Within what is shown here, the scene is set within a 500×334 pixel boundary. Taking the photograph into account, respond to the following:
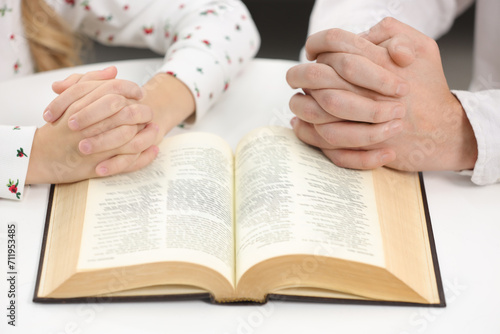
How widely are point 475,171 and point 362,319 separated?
0.27 metres

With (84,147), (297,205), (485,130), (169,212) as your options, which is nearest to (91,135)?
(84,147)

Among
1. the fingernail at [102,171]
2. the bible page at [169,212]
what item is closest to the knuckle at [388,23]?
the bible page at [169,212]

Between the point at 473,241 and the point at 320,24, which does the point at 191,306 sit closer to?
the point at 473,241

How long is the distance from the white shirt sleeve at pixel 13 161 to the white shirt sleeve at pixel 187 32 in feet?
0.77

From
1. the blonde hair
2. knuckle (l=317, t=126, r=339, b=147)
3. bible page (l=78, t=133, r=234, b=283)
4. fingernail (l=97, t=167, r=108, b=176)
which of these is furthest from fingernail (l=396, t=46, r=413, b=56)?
the blonde hair

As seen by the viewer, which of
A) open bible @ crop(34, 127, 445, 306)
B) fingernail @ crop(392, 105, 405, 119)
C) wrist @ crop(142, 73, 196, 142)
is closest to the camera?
open bible @ crop(34, 127, 445, 306)

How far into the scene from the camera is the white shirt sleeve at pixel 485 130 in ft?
2.34

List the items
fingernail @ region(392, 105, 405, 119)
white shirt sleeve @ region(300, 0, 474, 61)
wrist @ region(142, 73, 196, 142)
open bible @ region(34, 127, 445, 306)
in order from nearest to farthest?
open bible @ region(34, 127, 445, 306) < fingernail @ region(392, 105, 405, 119) < wrist @ region(142, 73, 196, 142) < white shirt sleeve @ region(300, 0, 474, 61)

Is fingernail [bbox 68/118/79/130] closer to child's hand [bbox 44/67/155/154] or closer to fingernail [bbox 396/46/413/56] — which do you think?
child's hand [bbox 44/67/155/154]

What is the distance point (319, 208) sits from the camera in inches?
25.0

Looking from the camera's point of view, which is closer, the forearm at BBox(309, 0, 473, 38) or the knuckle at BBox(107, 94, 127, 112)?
the knuckle at BBox(107, 94, 127, 112)

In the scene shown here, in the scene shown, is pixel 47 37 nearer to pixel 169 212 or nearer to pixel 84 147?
pixel 84 147

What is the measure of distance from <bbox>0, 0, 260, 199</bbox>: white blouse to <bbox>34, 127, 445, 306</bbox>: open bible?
0.20 metres

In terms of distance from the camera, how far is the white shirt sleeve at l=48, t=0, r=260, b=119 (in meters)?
0.85
